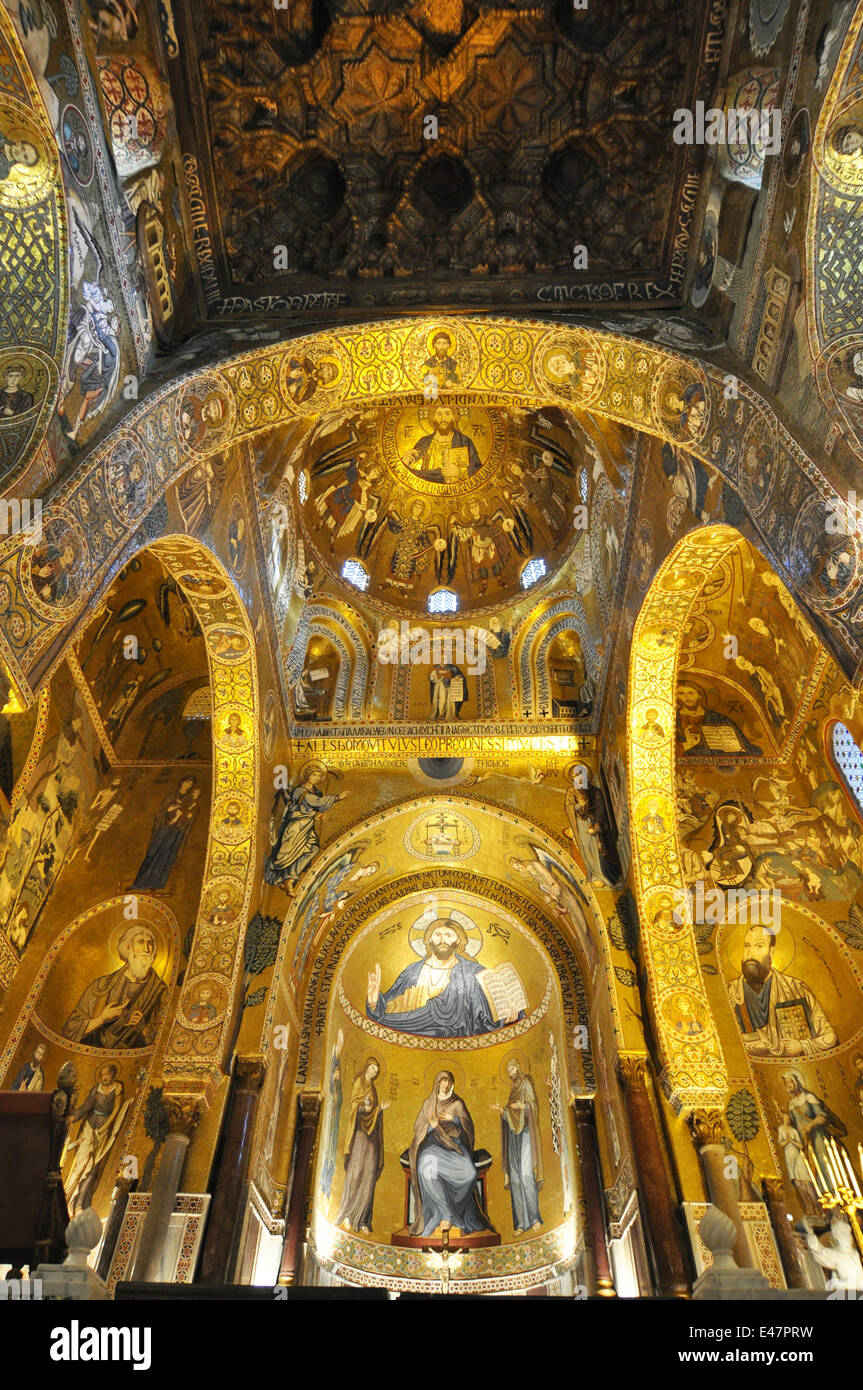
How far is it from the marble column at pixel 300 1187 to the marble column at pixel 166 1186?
188 cm

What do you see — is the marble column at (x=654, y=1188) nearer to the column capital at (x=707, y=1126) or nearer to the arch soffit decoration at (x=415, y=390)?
the column capital at (x=707, y=1126)

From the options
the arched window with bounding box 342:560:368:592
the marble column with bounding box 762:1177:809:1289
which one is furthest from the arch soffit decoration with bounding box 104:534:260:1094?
the marble column with bounding box 762:1177:809:1289

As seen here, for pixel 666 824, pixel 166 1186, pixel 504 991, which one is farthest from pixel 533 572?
pixel 166 1186

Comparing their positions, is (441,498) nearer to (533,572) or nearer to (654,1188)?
(533,572)

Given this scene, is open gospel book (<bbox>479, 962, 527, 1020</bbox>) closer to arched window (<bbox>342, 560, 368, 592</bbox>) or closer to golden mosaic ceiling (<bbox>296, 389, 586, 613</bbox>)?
golden mosaic ceiling (<bbox>296, 389, 586, 613</bbox>)

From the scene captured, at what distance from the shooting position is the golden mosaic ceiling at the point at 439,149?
8.70 meters

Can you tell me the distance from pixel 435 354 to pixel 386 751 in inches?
257

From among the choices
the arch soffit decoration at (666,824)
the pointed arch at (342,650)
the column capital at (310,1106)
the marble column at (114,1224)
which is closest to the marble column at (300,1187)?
the column capital at (310,1106)

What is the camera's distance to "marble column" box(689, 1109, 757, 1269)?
366 inches

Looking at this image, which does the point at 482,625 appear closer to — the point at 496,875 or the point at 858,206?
the point at 496,875

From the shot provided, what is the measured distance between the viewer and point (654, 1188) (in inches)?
384

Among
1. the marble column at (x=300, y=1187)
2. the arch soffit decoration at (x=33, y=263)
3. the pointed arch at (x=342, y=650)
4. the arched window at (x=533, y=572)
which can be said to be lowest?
the marble column at (x=300, y=1187)

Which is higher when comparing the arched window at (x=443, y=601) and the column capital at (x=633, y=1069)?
the arched window at (x=443, y=601)
